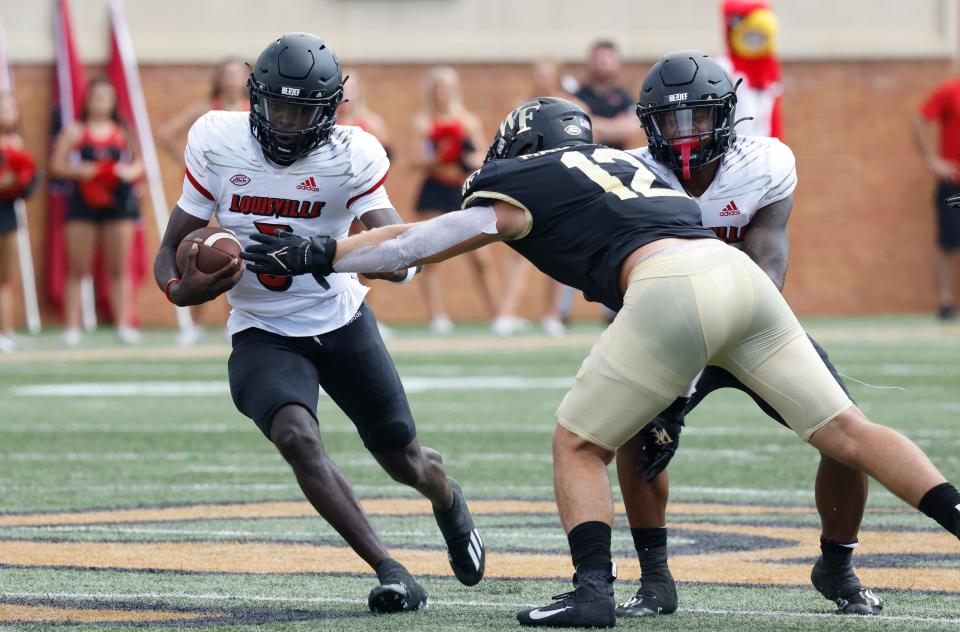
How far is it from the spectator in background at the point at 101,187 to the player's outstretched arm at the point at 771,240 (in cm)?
1046

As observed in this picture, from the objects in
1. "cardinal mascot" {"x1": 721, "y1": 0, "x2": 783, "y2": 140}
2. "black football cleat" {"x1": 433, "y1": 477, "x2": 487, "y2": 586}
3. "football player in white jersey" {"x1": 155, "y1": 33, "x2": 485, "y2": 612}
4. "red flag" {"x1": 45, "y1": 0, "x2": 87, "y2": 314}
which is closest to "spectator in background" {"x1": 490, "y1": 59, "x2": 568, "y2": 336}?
"cardinal mascot" {"x1": 721, "y1": 0, "x2": 783, "y2": 140}

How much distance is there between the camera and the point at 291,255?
16.1 feet

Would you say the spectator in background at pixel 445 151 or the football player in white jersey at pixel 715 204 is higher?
the football player in white jersey at pixel 715 204

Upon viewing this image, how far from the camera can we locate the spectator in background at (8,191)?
14.9 meters

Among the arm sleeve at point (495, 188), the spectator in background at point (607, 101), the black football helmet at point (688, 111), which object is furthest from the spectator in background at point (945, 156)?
the arm sleeve at point (495, 188)

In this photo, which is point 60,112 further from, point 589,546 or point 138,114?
point 589,546

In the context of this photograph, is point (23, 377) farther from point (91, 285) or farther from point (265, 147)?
point (265, 147)

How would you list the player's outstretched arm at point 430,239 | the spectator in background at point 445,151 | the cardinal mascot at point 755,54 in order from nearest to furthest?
the player's outstretched arm at point 430,239, the cardinal mascot at point 755,54, the spectator in background at point 445,151

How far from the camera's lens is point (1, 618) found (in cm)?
486

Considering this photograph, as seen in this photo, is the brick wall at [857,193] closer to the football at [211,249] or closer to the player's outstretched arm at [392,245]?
the football at [211,249]

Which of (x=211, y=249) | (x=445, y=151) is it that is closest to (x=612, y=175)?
(x=211, y=249)

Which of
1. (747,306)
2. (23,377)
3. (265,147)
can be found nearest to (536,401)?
(23,377)

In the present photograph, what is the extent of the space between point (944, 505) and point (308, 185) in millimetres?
2157

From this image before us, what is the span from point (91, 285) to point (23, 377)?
18.6ft
